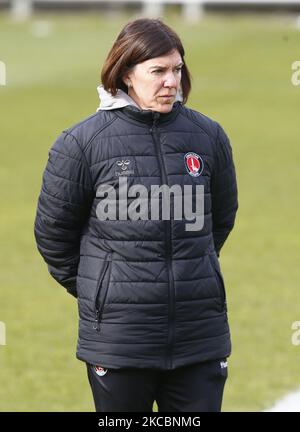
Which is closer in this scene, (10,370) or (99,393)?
(99,393)

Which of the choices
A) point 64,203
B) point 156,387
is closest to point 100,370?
point 156,387

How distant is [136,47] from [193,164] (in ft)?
1.65

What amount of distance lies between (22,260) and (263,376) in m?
4.66

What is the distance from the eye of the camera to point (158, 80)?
4.77 m

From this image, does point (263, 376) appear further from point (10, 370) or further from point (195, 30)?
point (195, 30)

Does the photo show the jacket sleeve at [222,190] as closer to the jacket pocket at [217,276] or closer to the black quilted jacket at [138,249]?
the black quilted jacket at [138,249]

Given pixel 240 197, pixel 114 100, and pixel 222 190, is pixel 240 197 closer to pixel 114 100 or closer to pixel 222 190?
pixel 222 190

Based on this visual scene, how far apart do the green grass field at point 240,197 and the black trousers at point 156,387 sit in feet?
8.84

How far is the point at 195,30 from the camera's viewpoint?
131 feet

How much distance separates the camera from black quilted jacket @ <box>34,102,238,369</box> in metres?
4.75

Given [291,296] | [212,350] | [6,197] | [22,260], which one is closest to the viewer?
[212,350]

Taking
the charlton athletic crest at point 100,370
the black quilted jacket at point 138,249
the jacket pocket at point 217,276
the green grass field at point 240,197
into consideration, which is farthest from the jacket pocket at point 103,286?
the green grass field at point 240,197
